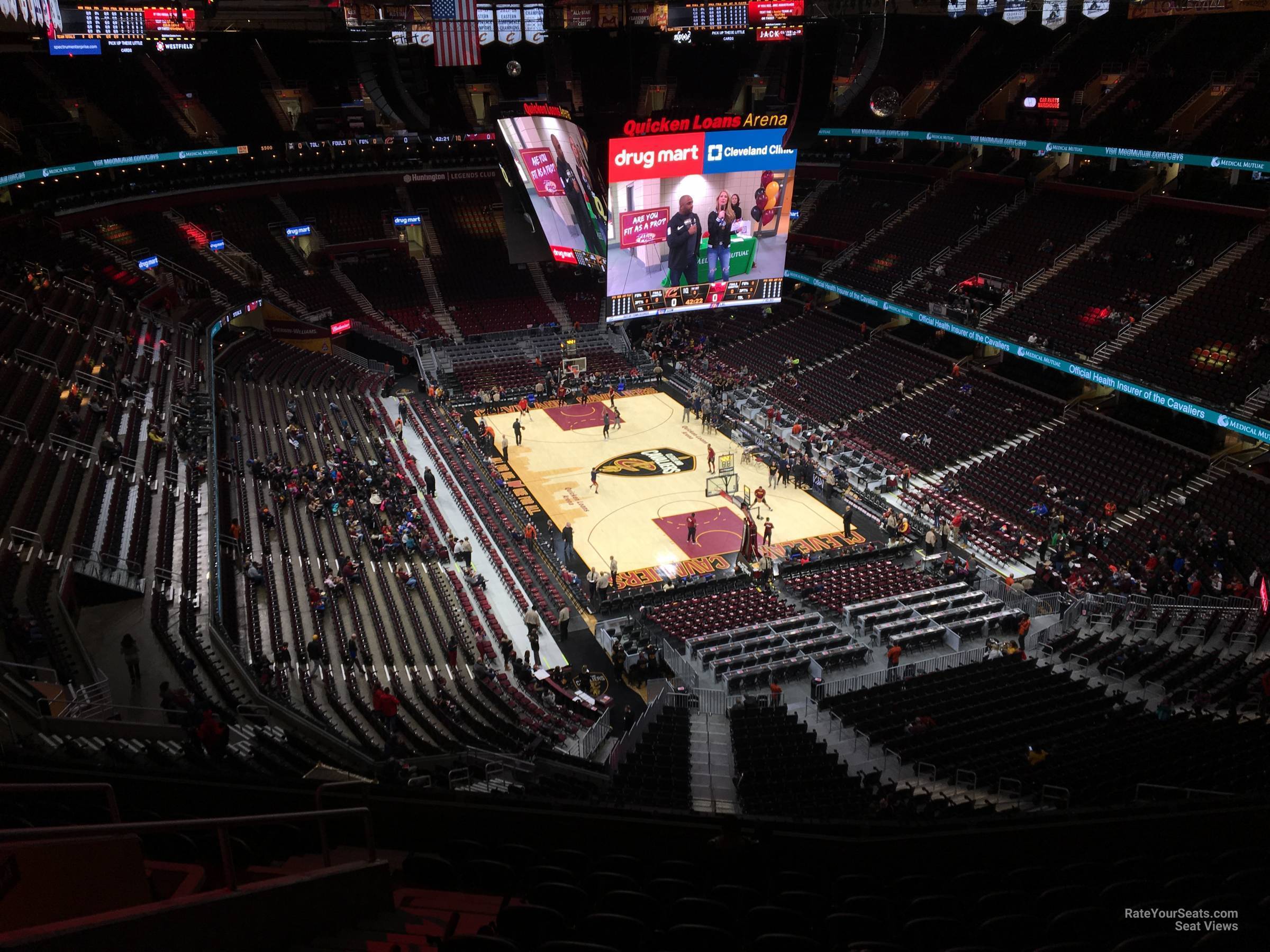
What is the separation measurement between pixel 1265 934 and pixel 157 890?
22.2ft

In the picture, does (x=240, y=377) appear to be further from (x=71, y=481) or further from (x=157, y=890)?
(x=157, y=890)

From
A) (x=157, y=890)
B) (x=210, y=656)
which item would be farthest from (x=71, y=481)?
(x=157, y=890)

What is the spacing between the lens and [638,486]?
110ft

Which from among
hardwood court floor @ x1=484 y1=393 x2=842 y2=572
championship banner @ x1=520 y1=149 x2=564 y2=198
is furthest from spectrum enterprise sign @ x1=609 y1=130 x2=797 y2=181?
hardwood court floor @ x1=484 y1=393 x2=842 y2=572

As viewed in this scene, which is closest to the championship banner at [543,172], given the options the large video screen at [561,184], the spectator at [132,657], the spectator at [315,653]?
the large video screen at [561,184]

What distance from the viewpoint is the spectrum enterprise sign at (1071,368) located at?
84.7 feet

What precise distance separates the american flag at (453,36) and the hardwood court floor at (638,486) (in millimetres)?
14098

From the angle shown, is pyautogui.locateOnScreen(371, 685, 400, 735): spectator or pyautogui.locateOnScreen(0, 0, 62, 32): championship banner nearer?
pyautogui.locateOnScreen(371, 685, 400, 735): spectator

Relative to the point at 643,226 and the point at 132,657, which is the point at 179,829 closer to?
the point at 132,657

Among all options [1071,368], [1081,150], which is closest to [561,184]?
[1071,368]

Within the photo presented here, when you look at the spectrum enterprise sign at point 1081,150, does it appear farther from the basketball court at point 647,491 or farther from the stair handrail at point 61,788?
the stair handrail at point 61,788

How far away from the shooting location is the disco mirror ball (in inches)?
1845

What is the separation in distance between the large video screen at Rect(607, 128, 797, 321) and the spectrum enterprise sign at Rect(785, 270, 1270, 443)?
23.1 feet

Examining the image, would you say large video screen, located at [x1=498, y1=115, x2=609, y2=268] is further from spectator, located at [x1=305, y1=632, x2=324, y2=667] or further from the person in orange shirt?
spectator, located at [x1=305, y1=632, x2=324, y2=667]
